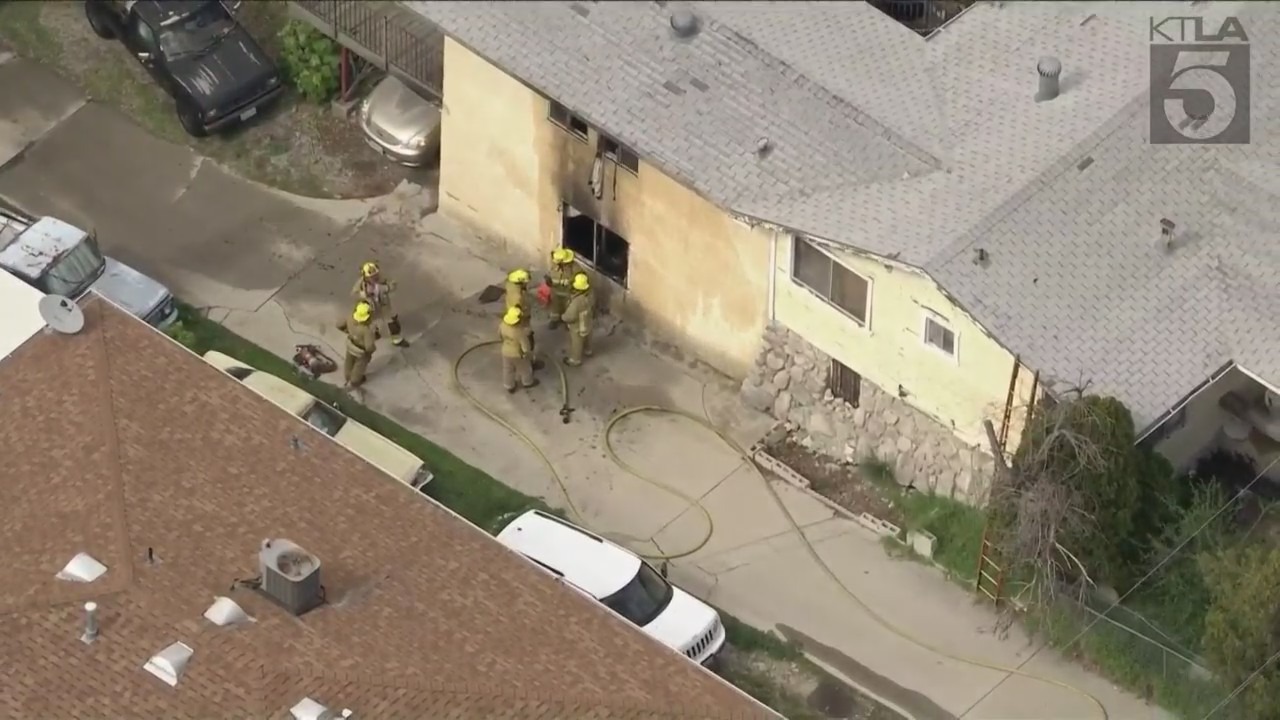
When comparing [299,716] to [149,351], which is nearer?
[299,716]

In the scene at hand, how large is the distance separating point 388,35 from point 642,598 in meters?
10.6

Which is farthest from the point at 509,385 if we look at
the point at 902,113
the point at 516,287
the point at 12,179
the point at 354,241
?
the point at 12,179

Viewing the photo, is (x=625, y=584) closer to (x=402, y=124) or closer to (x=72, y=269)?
(x=72, y=269)

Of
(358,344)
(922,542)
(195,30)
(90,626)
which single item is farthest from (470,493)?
(195,30)

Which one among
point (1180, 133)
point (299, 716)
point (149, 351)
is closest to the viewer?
point (299, 716)

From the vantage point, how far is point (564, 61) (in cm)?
3253

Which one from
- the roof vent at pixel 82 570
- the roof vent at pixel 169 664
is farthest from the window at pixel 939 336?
the roof vent at pixel 82 570

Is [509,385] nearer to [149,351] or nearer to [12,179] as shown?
[149,351]

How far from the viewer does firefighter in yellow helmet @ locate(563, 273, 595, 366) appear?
32844mm

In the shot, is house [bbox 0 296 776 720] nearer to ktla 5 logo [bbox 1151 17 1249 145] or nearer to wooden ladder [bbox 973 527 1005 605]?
wooden ladder [bbox 973 527 1005 605]

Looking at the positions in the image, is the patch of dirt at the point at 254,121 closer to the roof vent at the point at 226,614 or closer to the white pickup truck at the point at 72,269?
the white pickup truck at the point at 72,269

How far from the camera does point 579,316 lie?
33062mm

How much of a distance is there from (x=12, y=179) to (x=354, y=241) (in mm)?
5356

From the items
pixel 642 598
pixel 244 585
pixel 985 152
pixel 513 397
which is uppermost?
pixel 985 152
